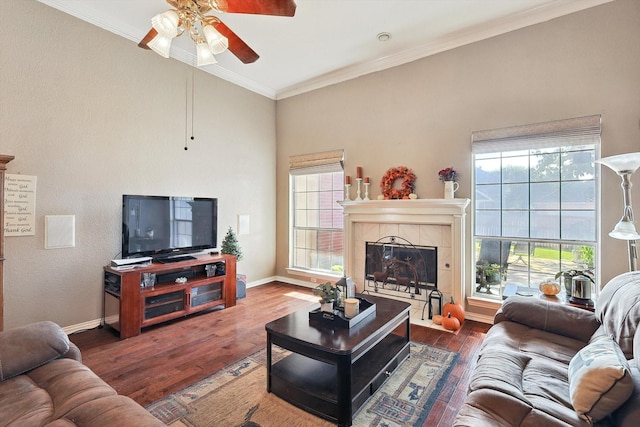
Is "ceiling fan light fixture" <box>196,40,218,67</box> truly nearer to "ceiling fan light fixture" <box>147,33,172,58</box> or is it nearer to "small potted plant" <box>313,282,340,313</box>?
"ceiling fan light fixture" <box>147,33,172,58</box>

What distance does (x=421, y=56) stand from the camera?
376 centimetres

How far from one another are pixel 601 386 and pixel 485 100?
303 centimetres

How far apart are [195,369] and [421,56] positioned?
4.12 meters

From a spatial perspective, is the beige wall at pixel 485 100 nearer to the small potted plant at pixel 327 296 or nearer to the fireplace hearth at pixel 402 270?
the fireplace hearth at pixel 402 270

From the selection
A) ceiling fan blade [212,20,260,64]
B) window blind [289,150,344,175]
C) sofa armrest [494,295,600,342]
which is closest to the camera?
sofa armrest [494,295,600,342]

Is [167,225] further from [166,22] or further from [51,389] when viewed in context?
[51,389]

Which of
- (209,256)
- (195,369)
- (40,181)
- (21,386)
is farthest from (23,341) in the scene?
(209,256)

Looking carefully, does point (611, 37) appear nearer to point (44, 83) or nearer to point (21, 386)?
point (21, 386)

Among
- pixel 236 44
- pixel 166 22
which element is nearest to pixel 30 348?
pixel 166 22

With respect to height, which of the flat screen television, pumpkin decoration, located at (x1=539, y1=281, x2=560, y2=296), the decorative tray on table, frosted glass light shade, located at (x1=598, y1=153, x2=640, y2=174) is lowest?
the decorative tray on table

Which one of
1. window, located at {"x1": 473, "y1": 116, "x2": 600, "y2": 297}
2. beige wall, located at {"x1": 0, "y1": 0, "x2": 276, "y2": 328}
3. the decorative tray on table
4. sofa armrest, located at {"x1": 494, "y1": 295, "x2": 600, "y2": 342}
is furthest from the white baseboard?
window, located at {"x1": 473, "y1": 116, "x2": 600, "y2": 297}

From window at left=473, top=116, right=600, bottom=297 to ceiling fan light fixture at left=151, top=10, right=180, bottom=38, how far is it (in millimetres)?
3061

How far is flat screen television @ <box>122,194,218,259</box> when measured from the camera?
3236 mm

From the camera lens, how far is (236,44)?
7.47ft
